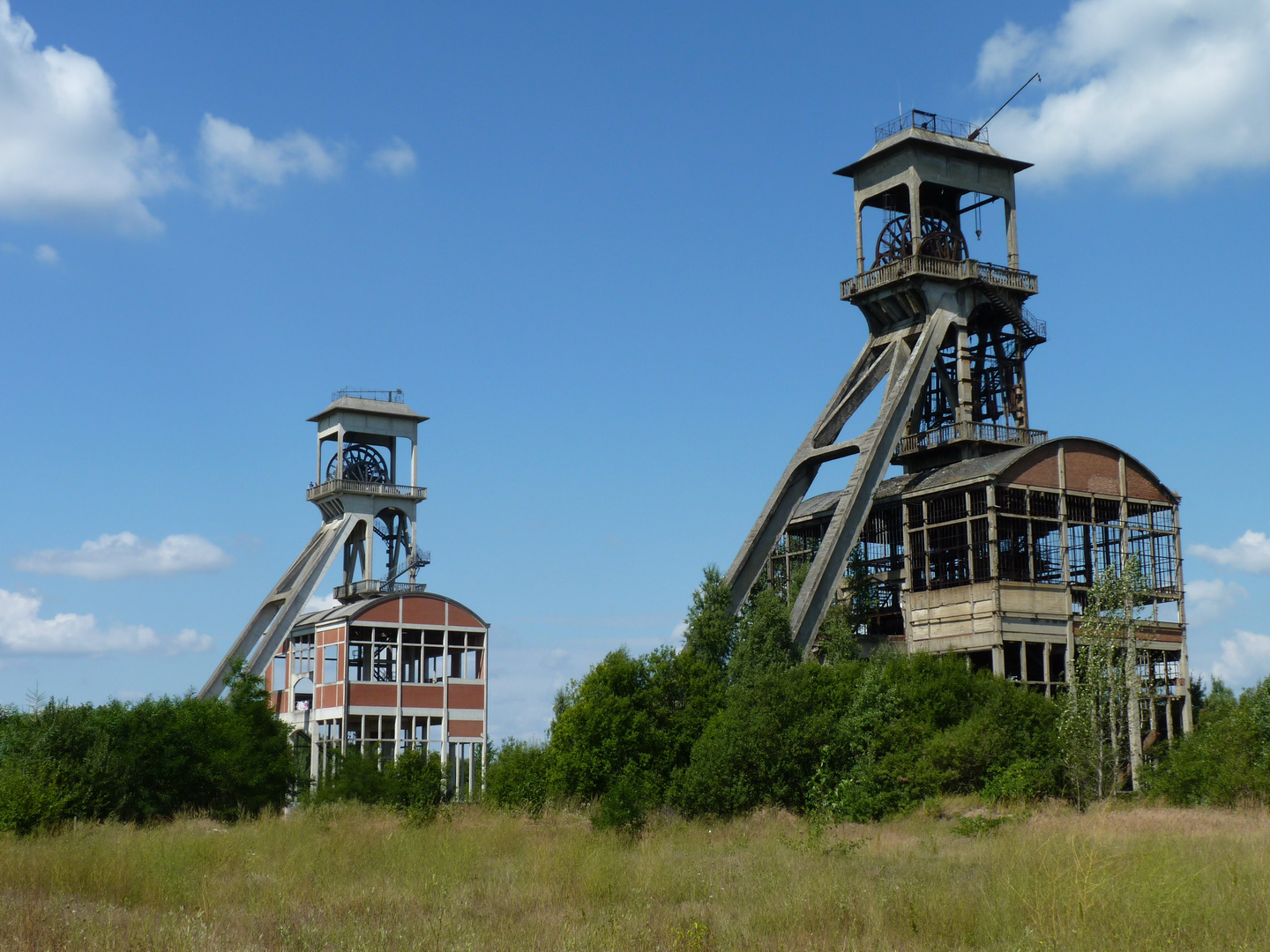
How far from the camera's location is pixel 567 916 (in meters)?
13.8

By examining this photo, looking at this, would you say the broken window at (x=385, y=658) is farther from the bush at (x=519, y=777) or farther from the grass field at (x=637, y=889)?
the grass field at (x=637, y=889)

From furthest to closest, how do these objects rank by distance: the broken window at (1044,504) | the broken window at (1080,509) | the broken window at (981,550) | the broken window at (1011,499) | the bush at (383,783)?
1. the broken window at (981,550)
2. the broken window at (1080,509)
3. the broken window at (1044,504)
4. the broken window at (1011,499)
5. the bush at (383,783)

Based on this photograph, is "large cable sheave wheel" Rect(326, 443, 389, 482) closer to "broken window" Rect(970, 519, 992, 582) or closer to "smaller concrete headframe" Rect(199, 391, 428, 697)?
"smaller concrete headframe" Rect(199, 391, 428, 697)

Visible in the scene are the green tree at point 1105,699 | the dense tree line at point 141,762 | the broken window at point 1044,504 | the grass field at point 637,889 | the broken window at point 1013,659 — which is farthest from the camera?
the broken window at point 1044,504

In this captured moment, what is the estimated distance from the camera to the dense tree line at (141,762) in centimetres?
2509

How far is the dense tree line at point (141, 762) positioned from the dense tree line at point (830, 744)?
20.7ft

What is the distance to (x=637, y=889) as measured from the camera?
600 inches

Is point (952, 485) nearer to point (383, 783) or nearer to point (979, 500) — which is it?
point (979, 500)

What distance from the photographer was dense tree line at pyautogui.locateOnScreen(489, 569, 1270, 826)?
91.0ft

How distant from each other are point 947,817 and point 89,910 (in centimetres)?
1716

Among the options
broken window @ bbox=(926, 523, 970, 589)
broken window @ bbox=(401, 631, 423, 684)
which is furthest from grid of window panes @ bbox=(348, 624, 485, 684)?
broken window @ bbox=(926, 523, 970, 589)

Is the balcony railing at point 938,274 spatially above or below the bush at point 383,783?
above

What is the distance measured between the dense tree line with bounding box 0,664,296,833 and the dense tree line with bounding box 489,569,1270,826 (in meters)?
6.30

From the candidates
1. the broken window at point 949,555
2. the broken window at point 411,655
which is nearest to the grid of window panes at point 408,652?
the broken window at point 411,655
